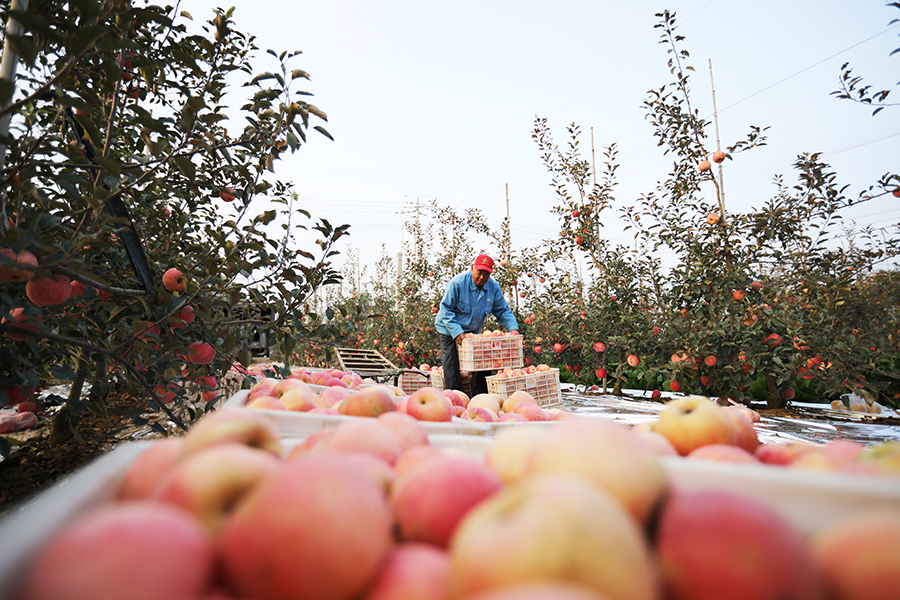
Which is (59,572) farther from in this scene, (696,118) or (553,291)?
(553,291)

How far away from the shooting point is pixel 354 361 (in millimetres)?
6352

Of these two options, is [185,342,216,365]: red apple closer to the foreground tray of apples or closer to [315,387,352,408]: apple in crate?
the foreground tray of apples

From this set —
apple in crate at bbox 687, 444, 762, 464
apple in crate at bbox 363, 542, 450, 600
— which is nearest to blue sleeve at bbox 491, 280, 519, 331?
apple in crate at bbox 687, 444, 762, 464

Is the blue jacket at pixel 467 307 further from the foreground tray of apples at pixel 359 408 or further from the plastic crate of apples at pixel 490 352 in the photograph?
the foreground tray of apples at pixel 359 408

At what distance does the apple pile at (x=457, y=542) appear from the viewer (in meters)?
0.40

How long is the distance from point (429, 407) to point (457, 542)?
0.83m

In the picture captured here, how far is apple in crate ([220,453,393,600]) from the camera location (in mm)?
436

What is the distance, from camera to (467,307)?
18.0ft

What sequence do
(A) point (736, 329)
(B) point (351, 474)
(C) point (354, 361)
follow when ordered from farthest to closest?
1. (C) point (354, 361)
2. (A) point (736, 329)
3. (B) point (351, 474)

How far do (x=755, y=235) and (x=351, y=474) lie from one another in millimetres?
5667

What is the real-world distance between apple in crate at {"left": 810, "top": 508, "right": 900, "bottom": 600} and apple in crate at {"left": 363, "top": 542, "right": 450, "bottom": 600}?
1.26ft

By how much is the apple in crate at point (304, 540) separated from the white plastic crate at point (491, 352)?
4.53 meters

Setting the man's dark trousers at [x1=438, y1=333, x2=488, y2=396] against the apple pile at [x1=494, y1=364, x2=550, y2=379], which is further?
the man's dark trousers at [x1=438, y1=333, x2=488, y2=396]

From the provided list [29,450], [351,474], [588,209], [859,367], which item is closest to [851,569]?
[351,474]
